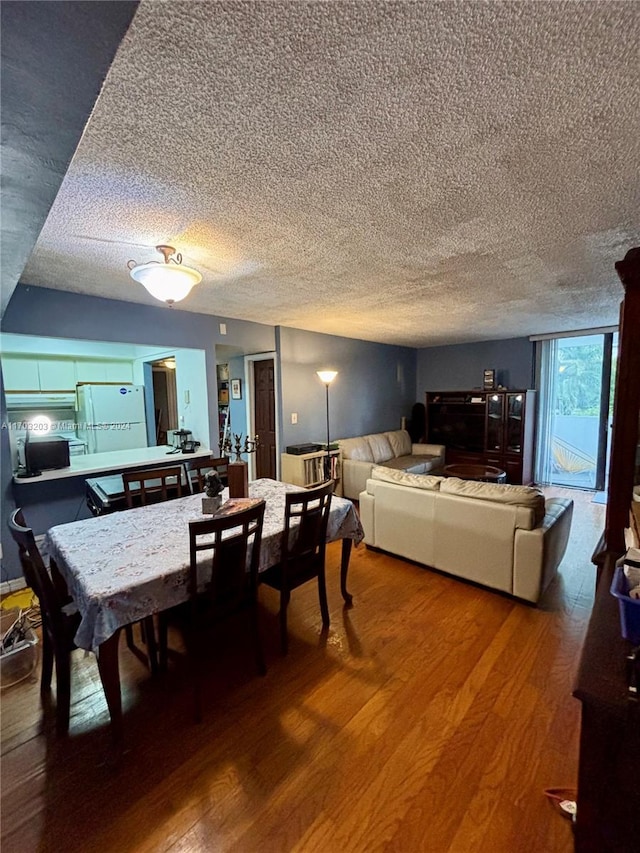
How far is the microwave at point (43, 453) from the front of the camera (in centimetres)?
291

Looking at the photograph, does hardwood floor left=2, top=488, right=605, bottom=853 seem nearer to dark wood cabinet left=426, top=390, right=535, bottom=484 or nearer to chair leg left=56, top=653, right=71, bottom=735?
chair leg left=56, top=653, right=71, bottom=735

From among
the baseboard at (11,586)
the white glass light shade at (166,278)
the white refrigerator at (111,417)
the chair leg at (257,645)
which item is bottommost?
the baseboard at (11,586)

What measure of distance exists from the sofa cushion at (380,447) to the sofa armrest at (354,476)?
1.63 feet

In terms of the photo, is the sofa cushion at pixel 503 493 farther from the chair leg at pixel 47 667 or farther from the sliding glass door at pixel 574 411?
the sliding glass door at pixel 574 411

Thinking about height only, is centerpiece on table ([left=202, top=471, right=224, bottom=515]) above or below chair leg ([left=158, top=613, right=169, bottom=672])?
above

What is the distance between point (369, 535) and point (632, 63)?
3174 millimetres

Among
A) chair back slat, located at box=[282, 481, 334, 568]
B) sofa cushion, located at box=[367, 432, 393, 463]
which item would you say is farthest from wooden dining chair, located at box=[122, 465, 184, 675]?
sofa cushion, located at box=[367, 432, 393, 463]

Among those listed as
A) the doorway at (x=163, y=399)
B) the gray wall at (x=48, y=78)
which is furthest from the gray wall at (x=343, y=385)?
the gray wall at (x=48, y=78)

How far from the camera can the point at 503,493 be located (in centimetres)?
264

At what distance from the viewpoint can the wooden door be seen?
16.3 ft

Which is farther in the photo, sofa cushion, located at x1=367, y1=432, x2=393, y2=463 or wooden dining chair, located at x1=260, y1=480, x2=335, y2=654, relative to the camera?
sofa cushion, located at x1=367, y1=432, x2=393, y2=463

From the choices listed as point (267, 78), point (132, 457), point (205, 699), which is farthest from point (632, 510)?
point (132, 457)

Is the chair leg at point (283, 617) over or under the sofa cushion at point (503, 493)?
under

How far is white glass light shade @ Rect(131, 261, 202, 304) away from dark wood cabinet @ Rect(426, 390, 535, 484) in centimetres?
505
